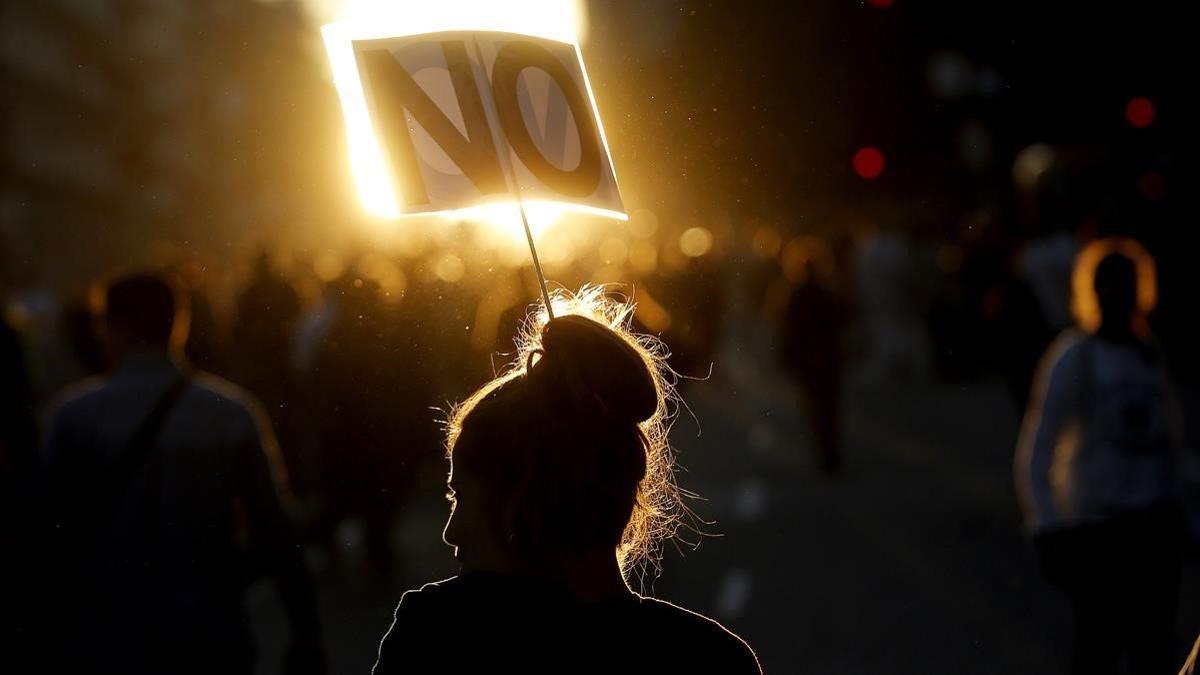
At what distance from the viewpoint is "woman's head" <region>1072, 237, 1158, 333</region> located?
5.20 metres

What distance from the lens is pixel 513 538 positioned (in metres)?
2.13

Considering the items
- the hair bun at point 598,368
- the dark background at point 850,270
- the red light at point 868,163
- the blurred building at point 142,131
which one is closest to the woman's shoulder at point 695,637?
the hair bun at point 598,368

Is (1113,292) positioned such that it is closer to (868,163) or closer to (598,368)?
(598,368)

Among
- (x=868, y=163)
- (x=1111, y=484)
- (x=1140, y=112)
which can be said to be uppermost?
(x=868, y=163)

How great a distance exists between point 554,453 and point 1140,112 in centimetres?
1938

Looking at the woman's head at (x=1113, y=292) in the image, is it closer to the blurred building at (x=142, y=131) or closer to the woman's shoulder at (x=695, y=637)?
the woman's shoulder at (x=695, y=637)

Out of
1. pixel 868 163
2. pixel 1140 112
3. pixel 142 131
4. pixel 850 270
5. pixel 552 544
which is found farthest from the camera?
pixel 142 131

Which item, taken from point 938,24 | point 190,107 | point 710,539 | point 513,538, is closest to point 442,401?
point 710,539

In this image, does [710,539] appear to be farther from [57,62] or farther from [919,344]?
[57,62]

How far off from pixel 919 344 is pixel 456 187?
17.2 meters

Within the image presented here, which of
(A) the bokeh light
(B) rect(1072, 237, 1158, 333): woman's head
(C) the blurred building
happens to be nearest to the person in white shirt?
(B) rect(1072, 237, 1158, 333): woman's head

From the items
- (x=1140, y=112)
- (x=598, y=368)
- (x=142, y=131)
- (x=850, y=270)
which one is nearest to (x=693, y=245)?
(x=850, y=270)

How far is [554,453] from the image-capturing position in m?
2.14

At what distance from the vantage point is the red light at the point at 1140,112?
1995 cm
